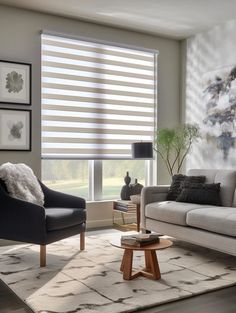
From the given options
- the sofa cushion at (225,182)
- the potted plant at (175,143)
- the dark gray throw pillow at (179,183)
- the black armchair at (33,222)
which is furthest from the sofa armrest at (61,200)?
the potted plant at (175,143)

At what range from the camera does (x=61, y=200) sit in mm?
4289

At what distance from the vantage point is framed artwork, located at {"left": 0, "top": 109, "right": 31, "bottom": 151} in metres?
4.68

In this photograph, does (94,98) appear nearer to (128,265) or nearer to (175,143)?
(175,143)

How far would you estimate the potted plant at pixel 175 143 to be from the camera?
548 cm

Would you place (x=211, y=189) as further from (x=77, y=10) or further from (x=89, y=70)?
(x=77, y=10)

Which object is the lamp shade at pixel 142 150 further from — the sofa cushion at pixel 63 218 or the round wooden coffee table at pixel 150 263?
the round wooden coffee table at pixel 150 263

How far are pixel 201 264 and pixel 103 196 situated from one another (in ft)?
7.16

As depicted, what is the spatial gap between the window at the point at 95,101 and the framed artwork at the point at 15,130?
24cm

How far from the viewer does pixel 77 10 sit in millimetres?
4832

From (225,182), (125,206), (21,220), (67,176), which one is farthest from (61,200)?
(225,182)

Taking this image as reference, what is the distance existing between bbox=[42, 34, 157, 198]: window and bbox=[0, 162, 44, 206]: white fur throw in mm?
856

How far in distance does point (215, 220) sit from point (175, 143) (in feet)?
7.19

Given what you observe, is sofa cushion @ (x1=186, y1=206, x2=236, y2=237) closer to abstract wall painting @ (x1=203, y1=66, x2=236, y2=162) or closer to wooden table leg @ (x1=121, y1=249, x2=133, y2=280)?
wooden table leg @ (x1=121, y1=249, x2=133, y2=280)

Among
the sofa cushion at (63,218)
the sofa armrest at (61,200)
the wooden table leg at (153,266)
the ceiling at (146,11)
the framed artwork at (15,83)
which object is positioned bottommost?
the wooden table leg at (153,266)
